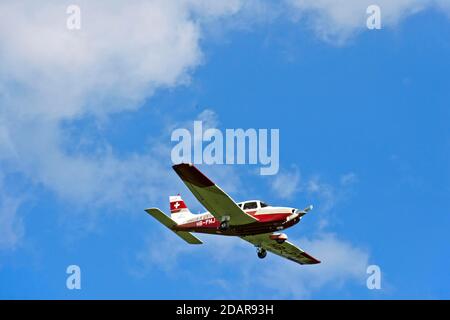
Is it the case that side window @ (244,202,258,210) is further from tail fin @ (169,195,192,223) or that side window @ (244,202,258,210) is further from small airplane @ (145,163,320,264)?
tail fin @ (169,195,192,223)

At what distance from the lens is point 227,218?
190ft

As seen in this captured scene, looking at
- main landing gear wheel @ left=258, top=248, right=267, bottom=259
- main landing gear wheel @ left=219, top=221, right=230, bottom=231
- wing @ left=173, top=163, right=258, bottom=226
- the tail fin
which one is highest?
the tail fin

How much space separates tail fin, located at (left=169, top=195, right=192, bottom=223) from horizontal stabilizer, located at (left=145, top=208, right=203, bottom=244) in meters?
1.82

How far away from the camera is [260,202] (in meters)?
58.2

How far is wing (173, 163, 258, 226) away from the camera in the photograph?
53.6 meters

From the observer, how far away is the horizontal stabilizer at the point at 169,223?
6200cm

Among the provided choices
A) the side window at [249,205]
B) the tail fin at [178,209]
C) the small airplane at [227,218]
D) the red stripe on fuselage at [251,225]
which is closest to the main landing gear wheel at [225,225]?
the small airplane at [227,218]

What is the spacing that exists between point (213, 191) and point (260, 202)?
13.6 ft

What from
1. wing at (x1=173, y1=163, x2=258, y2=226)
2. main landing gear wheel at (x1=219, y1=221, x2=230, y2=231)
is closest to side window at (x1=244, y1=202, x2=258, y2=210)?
wing at (x1=173, y1=163, x2=258, y2=226)

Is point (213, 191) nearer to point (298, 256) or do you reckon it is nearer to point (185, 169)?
point (185, 169)

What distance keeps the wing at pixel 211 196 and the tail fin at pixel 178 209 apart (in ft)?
23.3

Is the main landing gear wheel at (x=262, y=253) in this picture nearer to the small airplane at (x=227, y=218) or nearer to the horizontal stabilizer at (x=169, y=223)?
the small airplane at (x=227, y=218)

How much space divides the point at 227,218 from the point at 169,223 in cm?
635

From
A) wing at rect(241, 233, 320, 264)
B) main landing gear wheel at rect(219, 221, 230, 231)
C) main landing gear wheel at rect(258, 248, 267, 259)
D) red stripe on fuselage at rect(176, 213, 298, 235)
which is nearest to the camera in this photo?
red stripe on fuselage at rect(176, 213, 298, 235)
